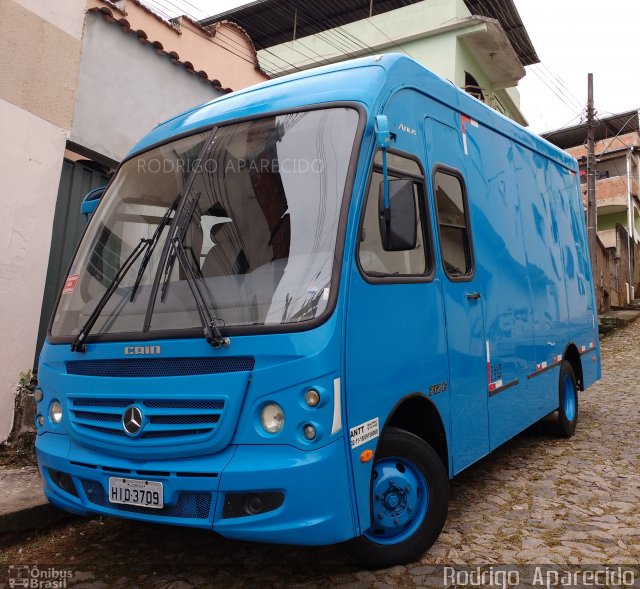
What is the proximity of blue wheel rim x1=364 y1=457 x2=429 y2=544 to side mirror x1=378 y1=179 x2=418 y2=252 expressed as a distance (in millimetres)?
1185

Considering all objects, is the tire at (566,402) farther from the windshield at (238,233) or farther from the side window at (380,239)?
the windshield at (238,233)

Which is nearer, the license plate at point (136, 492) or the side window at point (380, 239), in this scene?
the license plate at point (136, 492)

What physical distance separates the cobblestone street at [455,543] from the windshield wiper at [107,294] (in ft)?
4.38

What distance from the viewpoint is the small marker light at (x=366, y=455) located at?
306 cm

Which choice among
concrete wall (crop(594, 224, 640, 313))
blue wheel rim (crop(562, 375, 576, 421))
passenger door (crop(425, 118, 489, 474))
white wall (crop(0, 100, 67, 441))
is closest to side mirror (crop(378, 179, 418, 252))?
passenger door (crop(425, 118, 489, 474))

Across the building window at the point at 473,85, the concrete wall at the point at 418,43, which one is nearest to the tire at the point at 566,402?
the concrete wall at the point at 418,43

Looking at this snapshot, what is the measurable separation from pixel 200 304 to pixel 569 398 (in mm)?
5002

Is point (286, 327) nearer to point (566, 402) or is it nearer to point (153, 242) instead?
point (153, 242)

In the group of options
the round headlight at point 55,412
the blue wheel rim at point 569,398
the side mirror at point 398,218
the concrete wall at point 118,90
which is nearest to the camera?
the side mirror at point 398,218

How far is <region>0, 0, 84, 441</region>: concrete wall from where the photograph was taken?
18.0 ft

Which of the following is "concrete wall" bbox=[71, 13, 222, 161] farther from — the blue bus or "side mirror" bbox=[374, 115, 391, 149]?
"side mirror" bbox=[374, 115, 391, 149]

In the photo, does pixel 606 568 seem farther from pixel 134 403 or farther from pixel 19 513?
pixel 19 513

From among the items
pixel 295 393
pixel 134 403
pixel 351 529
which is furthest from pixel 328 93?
pixel 351 529

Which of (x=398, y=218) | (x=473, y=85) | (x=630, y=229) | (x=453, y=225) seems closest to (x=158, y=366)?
(x=398, y=218)
